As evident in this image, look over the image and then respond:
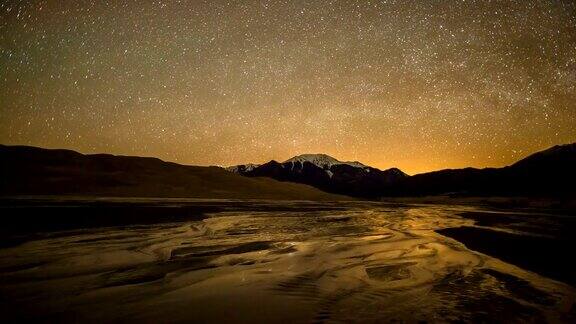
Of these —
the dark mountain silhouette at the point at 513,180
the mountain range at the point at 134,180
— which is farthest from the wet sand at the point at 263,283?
the dark mountain silhouette at the point at 513,180

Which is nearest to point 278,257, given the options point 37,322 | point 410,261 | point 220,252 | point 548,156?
point 220,252

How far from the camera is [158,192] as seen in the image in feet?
159

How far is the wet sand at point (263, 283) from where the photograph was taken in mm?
4031

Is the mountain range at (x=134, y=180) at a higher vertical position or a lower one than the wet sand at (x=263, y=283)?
higher

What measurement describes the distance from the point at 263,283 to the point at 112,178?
180 ft

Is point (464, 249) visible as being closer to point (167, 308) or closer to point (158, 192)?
point (167, 308)

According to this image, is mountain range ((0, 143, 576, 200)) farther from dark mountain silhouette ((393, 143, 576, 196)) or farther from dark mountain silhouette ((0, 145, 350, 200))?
dark mountain silhouette ((393, 143, 576, 196))

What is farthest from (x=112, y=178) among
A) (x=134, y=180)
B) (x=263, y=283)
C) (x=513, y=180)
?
(x=513, y=180)

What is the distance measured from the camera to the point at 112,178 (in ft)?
176

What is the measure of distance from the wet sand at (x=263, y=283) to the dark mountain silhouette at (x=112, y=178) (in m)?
39.2

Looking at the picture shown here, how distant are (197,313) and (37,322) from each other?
62.2 inches

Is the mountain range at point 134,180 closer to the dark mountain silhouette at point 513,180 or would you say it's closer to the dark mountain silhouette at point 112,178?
the dark mountain silhouette at point 112,178

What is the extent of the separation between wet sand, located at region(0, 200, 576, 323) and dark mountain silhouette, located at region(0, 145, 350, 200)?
129ft

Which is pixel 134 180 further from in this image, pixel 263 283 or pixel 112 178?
pixel 263 283
